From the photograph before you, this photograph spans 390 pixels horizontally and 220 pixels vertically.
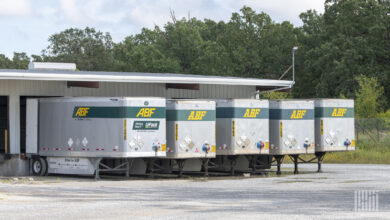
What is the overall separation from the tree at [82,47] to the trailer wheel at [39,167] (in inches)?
3172

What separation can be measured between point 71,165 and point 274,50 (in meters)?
60.7

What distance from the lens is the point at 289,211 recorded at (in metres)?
18.1

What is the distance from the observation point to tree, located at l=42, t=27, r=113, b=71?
11406 centimetres

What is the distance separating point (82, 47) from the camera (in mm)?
121000

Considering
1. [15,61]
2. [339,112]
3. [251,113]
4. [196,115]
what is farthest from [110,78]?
[15,61]

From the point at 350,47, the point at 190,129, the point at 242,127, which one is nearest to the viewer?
the point at 190,129

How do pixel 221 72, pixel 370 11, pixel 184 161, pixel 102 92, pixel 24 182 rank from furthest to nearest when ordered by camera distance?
pixel 221 72 → pixel 370 11 → pixel 102 92 → pixel 184 161 → pixel 24 182

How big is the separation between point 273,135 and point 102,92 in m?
7.76

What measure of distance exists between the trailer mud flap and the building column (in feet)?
5.53

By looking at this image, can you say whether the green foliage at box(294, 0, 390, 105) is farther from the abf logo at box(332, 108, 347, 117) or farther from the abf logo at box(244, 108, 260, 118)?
the abf logo at box(244, 108, 260, 118)

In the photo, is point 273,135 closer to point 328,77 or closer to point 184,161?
point 184,161

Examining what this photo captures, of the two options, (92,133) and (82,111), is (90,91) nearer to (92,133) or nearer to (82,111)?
(82,111)

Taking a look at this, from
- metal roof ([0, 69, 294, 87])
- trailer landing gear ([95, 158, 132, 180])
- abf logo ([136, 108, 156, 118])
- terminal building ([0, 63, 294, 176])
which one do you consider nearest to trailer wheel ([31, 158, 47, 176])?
terminal building ([0, 63, 294, 176])

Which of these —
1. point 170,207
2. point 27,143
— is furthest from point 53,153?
point 170,207
